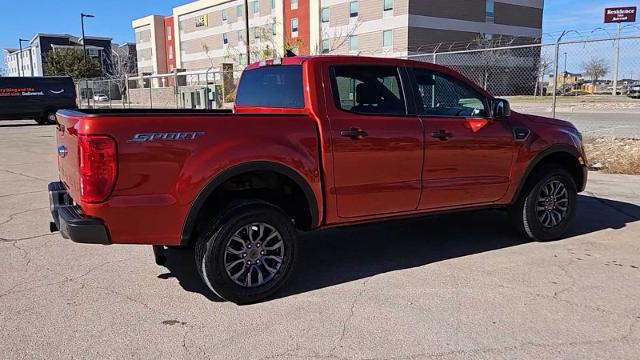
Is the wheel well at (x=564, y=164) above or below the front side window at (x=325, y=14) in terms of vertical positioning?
below

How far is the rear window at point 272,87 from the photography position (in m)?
4.71

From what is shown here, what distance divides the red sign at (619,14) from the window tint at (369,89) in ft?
248

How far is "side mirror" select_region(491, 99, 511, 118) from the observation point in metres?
5.21

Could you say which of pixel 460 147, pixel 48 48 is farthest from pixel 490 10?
pixel 48 48

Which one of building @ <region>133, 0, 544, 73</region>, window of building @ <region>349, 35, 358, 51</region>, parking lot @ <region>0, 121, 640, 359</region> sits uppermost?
building @ <region>133, 0, 544, 73</region>

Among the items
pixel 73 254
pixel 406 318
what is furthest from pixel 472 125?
pixel 73 254

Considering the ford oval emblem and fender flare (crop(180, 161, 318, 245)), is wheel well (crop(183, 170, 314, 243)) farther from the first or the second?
the ford oval emblem

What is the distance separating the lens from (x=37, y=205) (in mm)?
7734

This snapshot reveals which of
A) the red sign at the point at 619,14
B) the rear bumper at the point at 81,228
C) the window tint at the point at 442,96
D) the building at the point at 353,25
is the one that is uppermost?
the red sign at the point at 619,14

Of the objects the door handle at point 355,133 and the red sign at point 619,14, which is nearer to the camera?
the door handle at point 355,133

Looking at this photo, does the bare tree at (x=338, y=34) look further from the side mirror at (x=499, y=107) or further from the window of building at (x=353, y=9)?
the side mirror at (x=499, y=107)

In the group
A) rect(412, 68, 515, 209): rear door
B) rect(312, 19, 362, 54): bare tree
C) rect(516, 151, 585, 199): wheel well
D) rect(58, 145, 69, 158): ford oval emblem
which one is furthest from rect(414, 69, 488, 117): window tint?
rect(312, 19, 362, 54): bare tree

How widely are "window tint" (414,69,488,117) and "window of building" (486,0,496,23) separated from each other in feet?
177

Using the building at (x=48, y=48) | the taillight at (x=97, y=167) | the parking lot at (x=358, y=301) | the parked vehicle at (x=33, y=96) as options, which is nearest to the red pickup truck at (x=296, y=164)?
the taillight at (x=97, y=167)
